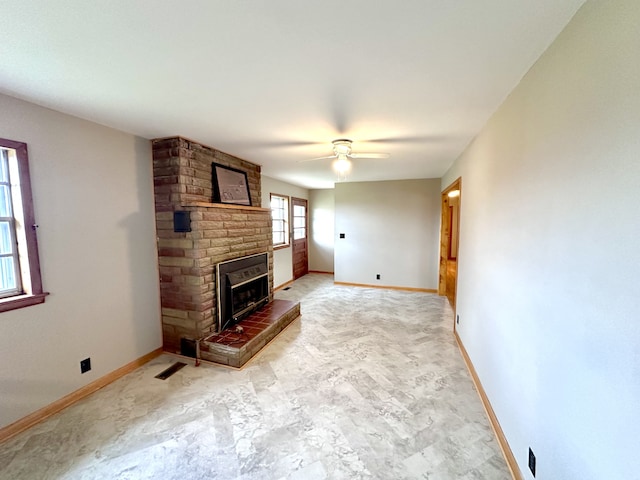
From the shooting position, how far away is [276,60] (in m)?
1.45

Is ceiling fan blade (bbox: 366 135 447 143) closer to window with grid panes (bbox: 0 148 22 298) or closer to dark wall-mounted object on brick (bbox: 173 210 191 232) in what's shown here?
dark wall-mounted object on brick (bbox: 173 210 191 232)

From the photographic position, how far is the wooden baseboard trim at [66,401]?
1.91m

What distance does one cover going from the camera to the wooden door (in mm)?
6748

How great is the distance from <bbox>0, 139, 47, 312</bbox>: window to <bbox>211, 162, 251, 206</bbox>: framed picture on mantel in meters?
1.63

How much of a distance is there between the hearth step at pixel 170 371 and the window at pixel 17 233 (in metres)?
1.23

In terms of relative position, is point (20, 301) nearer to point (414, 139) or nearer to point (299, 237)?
point (414, 139)

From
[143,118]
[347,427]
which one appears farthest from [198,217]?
[347,427]

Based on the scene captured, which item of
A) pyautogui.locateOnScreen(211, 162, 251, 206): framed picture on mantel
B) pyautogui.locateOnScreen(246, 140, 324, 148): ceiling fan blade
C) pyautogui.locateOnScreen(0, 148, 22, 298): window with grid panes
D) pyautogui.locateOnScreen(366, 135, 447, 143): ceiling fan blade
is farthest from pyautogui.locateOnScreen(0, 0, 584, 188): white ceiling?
pyautogui.locateOnScreen(211, 162, 251, 206): framed picture on mantel

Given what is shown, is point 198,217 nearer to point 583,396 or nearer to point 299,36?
A: point 299,36

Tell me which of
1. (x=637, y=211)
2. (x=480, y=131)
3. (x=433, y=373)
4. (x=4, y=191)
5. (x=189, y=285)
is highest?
(x=480, y=131)

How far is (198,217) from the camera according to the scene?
9.52 feet

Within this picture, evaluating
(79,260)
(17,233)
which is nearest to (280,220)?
(79,260)

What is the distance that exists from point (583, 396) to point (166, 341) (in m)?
3.57

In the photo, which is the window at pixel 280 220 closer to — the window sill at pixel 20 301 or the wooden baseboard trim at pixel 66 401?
the wooden baseboard trim at pixel 66 401
